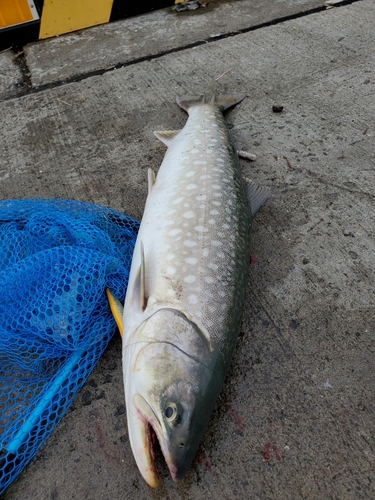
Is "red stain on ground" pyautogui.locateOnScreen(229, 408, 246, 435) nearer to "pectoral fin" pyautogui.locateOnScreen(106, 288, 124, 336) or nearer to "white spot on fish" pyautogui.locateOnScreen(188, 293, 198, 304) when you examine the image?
"white spot on fish" pyautogui.locateOnScreen(188, 293, 198, 304)

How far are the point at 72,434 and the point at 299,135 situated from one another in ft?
10.3

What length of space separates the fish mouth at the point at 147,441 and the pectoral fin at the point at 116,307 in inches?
21.0

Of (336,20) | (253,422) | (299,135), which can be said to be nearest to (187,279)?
(253,422)

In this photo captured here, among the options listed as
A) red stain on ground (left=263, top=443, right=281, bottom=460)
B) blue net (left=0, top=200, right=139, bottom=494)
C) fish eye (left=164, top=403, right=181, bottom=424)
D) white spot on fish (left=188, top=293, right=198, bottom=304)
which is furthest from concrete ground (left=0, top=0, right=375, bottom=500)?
white spot on fish (left=188, top=293, right=198, bottom=304)

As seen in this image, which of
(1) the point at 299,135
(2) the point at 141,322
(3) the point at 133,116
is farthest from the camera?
(3) the point at 133,116

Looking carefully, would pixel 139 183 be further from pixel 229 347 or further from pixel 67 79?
pixel 67 79

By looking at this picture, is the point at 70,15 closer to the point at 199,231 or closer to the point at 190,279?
the point at 199,231

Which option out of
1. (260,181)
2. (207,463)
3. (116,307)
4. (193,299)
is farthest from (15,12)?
(207,463)

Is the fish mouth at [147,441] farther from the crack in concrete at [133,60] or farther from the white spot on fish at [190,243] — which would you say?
the crack in concrete at [133,60]

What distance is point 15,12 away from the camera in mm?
5188

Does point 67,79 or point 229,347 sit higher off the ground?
point 67,79

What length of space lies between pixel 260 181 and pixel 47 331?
6.91ft

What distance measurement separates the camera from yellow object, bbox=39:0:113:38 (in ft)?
17.6

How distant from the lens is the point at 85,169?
3457 mm
